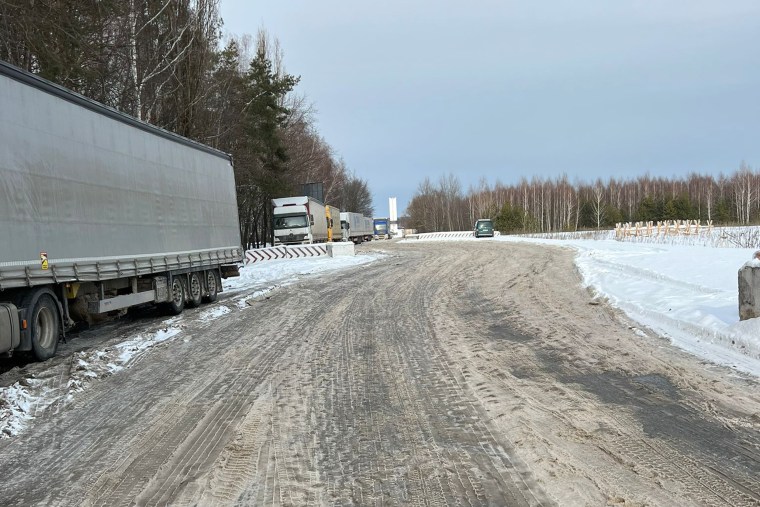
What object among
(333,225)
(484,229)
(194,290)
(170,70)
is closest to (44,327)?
(194,290)

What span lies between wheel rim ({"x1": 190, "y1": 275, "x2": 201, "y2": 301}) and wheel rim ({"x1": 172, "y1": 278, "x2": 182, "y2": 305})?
645 millimetres

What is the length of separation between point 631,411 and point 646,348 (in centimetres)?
295

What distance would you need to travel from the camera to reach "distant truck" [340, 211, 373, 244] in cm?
5694

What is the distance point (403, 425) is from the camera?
5023 mm

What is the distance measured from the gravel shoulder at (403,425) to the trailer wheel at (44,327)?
39 cm

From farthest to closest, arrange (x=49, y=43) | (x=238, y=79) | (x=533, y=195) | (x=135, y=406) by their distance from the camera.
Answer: (x=533, y=195)
(x=238, y=79)
(x=49, y=43)
(x=135, y=406)

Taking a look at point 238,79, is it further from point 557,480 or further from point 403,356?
point 557,480

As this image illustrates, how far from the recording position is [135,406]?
6027 millimetres

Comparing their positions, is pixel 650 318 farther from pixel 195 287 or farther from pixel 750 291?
pixel 195 287

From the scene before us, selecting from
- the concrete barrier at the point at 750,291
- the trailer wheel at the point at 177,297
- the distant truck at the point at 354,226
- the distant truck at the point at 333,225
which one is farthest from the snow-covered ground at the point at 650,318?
the distant truck at the point at 354,226

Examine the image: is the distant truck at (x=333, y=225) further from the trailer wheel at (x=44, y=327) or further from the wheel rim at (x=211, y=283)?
the trailer wheel at (x=44, y=327)

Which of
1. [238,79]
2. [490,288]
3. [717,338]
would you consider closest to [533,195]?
[238,79]

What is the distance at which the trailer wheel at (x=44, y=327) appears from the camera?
8.02 meters

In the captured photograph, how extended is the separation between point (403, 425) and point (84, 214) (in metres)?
7.17
